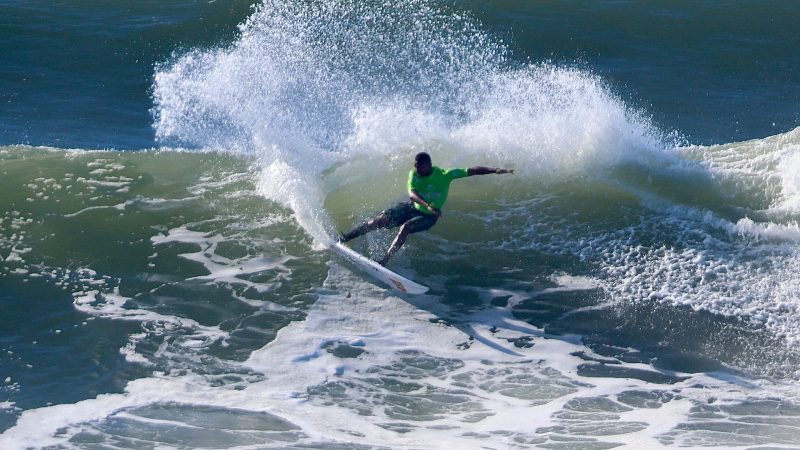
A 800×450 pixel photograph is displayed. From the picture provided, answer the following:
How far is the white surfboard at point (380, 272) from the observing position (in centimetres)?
846

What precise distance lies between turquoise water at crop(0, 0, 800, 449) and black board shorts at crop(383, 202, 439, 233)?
1.18ft

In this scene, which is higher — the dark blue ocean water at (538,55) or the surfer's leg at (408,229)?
the dark blue ocean water at (538,55)

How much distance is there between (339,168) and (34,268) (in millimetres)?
3835

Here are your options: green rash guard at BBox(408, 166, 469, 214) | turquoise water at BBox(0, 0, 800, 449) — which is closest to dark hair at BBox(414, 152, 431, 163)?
green rash guard at BBox(408, 166, 469, 214)

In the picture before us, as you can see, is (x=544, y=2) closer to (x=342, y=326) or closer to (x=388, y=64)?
(x=388, y=64)

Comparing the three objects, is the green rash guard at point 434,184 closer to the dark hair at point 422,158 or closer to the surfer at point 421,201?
the surfer at point 421,201

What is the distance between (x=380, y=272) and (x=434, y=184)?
1.17 meters

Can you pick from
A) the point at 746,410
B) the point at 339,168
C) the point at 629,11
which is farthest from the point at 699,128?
the point at 746,410

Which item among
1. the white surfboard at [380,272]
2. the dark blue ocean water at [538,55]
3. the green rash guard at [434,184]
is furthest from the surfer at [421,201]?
the dark blue ocean water at [538,55]

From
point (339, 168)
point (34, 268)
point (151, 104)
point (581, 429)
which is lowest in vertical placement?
point (581, 429)

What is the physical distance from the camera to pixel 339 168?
1059 cm

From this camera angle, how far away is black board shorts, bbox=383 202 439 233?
8969 millimetres

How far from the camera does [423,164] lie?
8.77 meters

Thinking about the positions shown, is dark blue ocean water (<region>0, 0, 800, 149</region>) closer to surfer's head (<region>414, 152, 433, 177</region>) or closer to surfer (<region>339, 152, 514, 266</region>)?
surfer (<region>339, 152, 514, 266</region>)
